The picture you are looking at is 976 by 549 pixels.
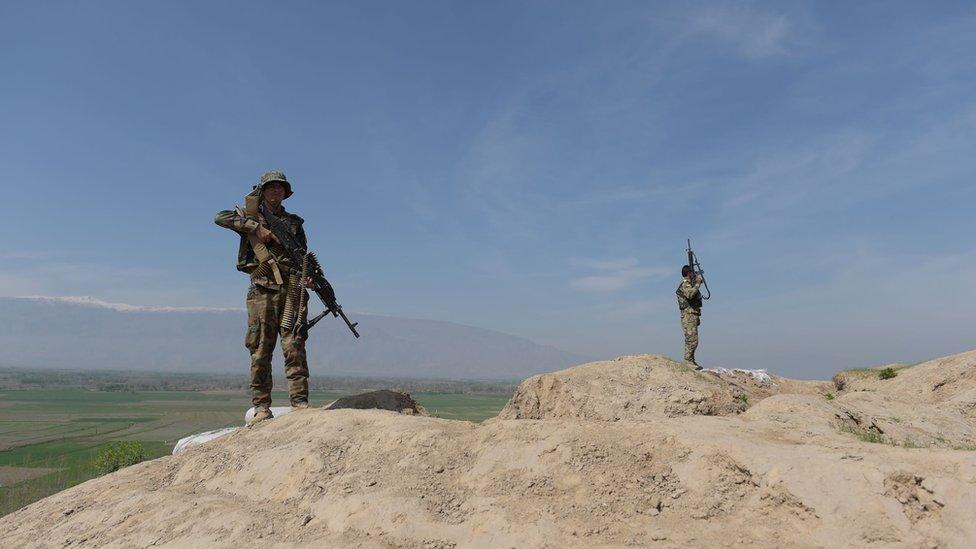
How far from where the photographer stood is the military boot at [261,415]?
746 centimetres

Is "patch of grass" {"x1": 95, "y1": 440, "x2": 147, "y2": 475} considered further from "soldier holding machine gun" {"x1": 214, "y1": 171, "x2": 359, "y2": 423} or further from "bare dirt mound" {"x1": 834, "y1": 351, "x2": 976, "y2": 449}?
"bare dirt mound" {"x1": 834, "y1": 351, "x2": 976, "y2": 449}

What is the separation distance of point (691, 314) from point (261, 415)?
11370 mm

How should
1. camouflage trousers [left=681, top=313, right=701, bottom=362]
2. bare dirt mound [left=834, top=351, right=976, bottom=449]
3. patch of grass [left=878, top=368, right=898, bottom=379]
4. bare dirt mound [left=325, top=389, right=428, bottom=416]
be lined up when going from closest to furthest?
bare dirt mound [left=834, top=351, right=976, bottom=449]
bare dirt mound [left=325, top=389, right=428, bottom=416]
camouflage trousers [left=681, top=313, right=701, bottom=362]
patch of grass [left=878, top=368, right=898, bottom=379]

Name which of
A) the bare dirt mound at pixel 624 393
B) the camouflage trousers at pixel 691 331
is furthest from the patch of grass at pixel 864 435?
the camouflage trousers at pixel 691 331

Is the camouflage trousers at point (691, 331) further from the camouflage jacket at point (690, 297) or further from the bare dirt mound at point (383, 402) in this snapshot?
the bare dirt mound at point (383, 402)

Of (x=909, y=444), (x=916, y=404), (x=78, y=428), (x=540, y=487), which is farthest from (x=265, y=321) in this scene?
(x=78, y=428)

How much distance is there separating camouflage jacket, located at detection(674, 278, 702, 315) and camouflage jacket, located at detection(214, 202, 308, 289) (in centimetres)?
1051

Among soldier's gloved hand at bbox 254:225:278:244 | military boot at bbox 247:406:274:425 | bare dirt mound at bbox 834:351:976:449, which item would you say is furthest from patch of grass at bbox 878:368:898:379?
soldier's gloved hand at bbox 254:225:278:244

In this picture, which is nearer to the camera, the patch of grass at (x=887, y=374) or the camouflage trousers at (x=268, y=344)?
the camouflage trousers at (x=268, y=344)

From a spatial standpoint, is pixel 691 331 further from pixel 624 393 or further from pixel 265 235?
pixel 265 235

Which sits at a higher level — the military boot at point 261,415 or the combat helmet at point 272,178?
the combat helmet at point 272,178

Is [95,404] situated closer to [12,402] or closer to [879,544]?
[12,402]

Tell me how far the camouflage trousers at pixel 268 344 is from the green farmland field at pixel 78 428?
24.9 feet

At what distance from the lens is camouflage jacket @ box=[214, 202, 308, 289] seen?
766 cm
